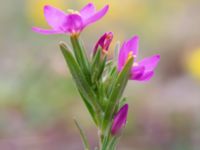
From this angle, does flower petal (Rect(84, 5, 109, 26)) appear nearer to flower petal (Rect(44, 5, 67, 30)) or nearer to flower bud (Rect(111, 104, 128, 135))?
flower petal (Rect(44, 5, 67, 30))

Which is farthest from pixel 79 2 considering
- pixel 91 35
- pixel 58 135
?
pixel 58 135

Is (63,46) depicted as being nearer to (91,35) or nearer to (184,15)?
(91,35)

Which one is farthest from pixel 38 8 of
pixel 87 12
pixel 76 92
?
pixel 87 12

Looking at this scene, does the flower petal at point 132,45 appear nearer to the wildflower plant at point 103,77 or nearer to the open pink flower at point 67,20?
the wildflower plant at point 103,77

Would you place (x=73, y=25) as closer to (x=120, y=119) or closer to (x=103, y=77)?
(x=103, y=77)

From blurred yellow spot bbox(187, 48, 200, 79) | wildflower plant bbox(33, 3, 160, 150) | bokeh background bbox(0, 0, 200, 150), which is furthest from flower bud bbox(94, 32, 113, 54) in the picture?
blurred yellow spot bbox(187, 48, 200, 79)
